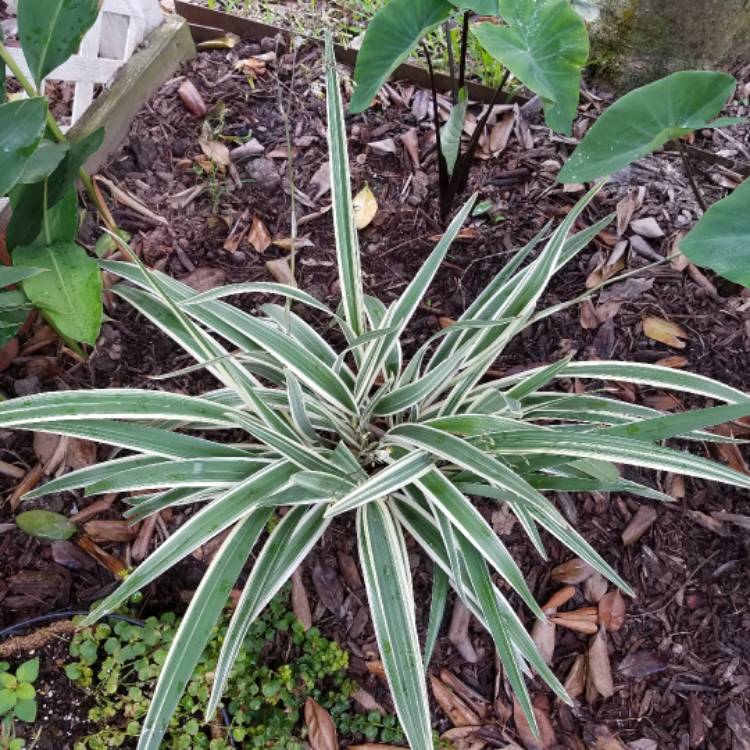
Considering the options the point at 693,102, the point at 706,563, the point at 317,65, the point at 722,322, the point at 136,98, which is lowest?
the point at 706,563

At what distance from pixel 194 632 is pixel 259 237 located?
92 centimetres

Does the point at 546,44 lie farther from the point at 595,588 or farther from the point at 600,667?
the point at 600,667

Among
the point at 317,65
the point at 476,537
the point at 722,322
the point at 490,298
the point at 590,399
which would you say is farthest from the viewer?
the point at 317,65

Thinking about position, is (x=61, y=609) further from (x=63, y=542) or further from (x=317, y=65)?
(x=317, y=65)

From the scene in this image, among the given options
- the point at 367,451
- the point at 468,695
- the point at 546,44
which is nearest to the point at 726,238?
the point at 546,44

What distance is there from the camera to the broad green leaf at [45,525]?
1215 mm

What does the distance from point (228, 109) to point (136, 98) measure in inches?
8.6

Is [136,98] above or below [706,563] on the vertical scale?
above

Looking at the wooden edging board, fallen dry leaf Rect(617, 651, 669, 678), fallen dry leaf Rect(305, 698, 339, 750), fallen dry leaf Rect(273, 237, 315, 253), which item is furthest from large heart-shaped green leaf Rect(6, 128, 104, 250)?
fallen dry leaf Rect(617, 651, 669, 678)

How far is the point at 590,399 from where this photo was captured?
3.58 feet

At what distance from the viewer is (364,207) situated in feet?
5.04

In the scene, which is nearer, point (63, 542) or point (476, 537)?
point (476, 537)

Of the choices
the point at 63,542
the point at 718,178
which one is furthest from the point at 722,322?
the point at 63,542

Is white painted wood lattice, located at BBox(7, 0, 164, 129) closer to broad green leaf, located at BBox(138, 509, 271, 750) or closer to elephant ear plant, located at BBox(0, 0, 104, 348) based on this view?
elephant ear plant, located at BBox(0, 0, 104, 348)
